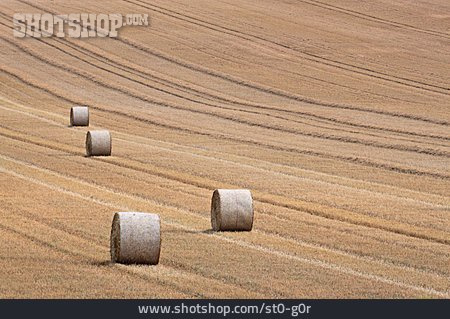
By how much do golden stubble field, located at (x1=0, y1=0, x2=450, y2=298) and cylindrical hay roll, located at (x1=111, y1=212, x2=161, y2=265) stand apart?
19 centimetres

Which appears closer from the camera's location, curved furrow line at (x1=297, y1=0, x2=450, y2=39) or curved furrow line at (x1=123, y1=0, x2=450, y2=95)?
curved furrow line at (x1=123, y1=0, x2=450, y2=95)

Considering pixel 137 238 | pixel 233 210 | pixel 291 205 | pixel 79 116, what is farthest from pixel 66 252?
pixel 79 116

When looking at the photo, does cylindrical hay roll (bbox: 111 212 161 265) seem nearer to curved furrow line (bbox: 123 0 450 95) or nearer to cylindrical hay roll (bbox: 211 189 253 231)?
cylindrical hay roll (bbox: 211 189 253 231)

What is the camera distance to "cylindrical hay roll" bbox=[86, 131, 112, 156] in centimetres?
3167

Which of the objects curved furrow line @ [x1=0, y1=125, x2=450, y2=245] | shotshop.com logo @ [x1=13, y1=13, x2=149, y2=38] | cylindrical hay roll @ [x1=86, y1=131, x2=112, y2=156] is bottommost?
shotshop.com logo @ [x1=13, y1=13, x2=149, y2=38]

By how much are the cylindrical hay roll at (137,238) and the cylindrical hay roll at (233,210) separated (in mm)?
3392

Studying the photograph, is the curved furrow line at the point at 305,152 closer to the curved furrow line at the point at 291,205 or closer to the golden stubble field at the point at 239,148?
the golden stubble field at the point at 239,148

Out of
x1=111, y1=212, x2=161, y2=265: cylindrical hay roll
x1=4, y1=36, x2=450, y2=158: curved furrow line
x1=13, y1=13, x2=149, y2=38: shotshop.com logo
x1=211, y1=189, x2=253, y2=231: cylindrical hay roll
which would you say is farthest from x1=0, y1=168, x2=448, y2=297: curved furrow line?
x1=13, y1=13, x2=149, y2=38: shotshop.com logo

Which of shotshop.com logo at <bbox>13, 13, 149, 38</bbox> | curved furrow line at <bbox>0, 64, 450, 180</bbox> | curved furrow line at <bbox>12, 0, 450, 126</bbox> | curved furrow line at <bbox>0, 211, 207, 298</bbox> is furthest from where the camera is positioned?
shotshop.com logo at <bbox>13, 13, 149, 38</bbox>

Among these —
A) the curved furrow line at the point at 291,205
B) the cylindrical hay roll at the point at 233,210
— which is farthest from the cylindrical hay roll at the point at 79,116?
the cylindrical hay roll at the point at 233,210

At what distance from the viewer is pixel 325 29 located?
62.4m

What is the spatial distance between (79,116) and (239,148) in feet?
21.9
